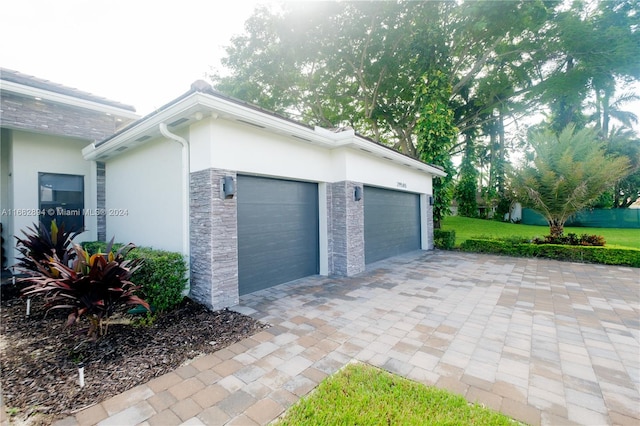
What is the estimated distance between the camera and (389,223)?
1010 centimetres

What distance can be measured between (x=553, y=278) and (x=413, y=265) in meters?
3.50

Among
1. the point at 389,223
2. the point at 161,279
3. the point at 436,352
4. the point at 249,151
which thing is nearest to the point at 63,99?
the point at 249,151

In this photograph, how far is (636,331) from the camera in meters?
4.04

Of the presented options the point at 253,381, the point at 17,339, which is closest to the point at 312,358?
the point at 253,381

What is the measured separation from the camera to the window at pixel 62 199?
7.48 m

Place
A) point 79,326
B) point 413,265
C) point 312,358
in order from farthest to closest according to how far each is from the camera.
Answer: point 413,265 < point 79,326 < point 312,358

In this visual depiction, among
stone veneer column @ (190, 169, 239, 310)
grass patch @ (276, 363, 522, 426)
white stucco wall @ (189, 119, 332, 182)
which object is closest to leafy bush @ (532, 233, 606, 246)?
white stucco wall @ (189, 119, 332, 182)

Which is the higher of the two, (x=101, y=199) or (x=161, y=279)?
(x=101, y=199)

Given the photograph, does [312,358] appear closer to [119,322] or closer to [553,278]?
[119,322]

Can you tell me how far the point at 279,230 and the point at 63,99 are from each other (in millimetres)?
6264

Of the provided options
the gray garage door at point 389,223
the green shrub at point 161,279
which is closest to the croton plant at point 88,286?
the green shrub at point 161,279

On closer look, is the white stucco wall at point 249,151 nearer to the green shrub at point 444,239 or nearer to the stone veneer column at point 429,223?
the stone veneer column at point 429,223

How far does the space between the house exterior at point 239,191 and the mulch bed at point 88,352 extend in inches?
33.1

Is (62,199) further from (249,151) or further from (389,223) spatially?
(389,223)
